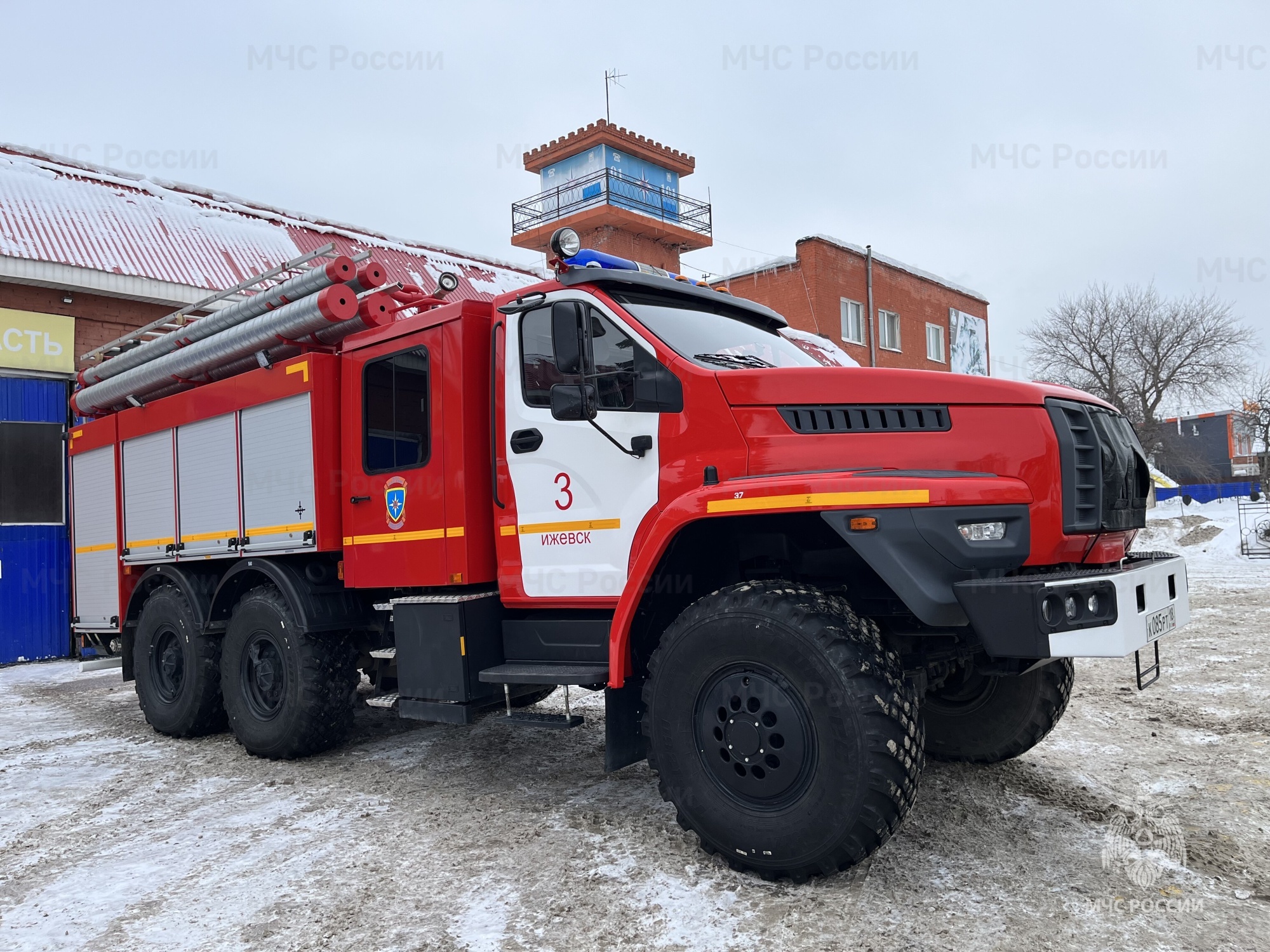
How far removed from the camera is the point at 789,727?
3.68 m

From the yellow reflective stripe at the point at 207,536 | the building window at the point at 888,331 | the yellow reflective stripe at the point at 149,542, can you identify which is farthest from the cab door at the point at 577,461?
the building window at the point at 888,331

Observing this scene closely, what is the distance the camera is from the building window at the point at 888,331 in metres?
26.1

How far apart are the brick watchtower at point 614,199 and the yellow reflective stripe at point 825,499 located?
24.2m

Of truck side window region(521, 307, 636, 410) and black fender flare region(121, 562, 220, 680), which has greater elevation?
truck side window region(521, 307, 636, 410)

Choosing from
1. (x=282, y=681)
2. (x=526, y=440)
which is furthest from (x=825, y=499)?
(x=282, y=681)

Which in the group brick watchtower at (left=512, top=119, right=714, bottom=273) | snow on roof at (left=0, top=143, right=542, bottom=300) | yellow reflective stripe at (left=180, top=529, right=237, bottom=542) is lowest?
yellow reflective stripe at (left=180, top=529, right=237, bottom=542)

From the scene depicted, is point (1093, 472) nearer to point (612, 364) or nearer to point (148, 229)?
point (612, 364)

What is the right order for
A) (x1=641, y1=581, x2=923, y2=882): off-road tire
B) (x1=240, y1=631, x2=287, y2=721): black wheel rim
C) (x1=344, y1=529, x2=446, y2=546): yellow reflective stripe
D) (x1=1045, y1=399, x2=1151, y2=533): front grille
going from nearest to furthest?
(x1=641, y1=581, x2=923, y2=882): off-road tire
(x1=1045, y1=399, x2=1151, y2=533): front grille
(x1=344, y1=529, x2=446, y2=546): yellow reflective stripe
(x1=240, y1=631, x2=287, y2=721): black wheel rim

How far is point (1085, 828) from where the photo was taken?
429 cm

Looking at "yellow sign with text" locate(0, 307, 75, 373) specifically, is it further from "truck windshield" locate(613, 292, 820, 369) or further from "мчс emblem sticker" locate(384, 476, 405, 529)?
"truck windshield" locate(613, 292, 820, 369)

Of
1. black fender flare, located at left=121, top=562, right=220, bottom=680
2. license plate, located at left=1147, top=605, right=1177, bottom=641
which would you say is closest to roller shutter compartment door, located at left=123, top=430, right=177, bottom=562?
black fender flare, located at left=121, top=562, right=220, bottom=680

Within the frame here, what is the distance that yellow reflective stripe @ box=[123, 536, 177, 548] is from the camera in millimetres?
7148

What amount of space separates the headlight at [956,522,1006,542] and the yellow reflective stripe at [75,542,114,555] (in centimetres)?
711

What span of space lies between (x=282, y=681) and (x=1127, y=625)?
16.5 feet
